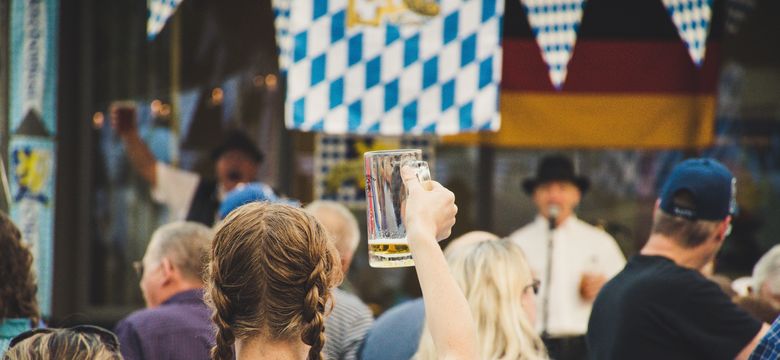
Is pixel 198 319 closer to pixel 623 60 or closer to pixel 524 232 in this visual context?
pixel 524 232

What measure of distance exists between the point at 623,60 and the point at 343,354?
4130 mm

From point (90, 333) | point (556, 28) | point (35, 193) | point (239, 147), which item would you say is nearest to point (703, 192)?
point (90, 333)

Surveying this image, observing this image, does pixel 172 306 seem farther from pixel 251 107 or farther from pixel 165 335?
pixel 251 107

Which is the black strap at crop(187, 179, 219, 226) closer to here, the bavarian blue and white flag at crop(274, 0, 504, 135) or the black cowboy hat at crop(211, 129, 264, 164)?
the black cowboy hat at crop(211, 129, 264, 164)

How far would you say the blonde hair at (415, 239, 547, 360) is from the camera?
3453mm

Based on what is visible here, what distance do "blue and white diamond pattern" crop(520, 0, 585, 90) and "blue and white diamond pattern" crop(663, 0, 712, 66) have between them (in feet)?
1.80

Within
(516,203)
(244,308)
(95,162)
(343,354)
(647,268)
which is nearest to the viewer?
(244,308)

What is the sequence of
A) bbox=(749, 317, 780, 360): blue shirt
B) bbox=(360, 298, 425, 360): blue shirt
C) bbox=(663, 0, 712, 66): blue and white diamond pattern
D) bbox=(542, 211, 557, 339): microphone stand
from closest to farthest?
bbox=(749, 317, 780, 360): blue shirt, bbox=(360, 298, 425, 360): blue shirt, bbox=(663, 0, 712, 66): blue and white diamond pattern, bbox=(542, 211, 557, 339): microphone stand

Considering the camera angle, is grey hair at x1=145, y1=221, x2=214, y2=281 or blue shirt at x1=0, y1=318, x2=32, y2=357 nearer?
blue shirt at x1=0, y1=318, x2=32, y2=357

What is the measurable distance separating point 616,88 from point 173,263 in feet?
14.7

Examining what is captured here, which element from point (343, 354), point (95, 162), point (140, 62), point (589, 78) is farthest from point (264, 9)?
point (343, 354)

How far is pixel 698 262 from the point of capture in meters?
3.71

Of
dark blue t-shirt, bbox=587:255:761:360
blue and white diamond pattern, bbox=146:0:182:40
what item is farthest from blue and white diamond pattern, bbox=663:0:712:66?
blue and white diamond pattern, bbox=146:0:182:40

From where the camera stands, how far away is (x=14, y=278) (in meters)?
3.34
